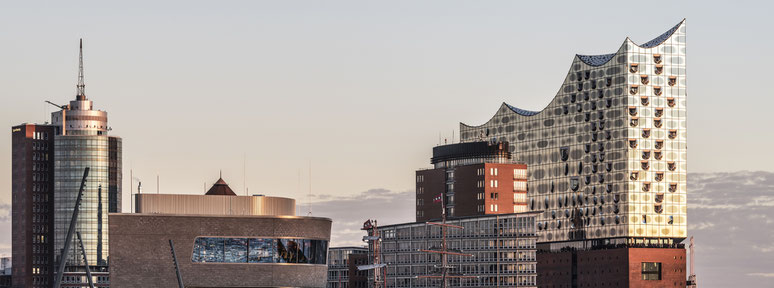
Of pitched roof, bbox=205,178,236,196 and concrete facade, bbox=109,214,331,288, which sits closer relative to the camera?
concrete facade, bbox=109,214,331,288

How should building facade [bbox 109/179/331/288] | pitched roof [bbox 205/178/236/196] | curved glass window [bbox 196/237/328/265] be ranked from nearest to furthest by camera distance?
building facade [bbox 109/179/331/288] < curved glass window [bbox 196/237/328/265] < pitched roof [bbox 205/178/236/196]

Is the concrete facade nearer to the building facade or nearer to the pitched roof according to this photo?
the building facade

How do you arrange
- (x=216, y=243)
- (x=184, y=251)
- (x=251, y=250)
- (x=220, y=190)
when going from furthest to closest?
(x=220, y=190) → (x=251, y=250) → (x=216, y=243) → (x=184, y=251)

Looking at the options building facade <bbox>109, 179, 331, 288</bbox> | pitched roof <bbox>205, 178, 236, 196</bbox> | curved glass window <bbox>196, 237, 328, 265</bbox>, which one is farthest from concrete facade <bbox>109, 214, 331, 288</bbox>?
pitched roof <bbox>205, 178, 236, 196</bbox>

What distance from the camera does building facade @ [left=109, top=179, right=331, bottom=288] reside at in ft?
518

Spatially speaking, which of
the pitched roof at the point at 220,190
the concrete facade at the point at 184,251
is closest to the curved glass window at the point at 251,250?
the concrete facade at the point at 184,251

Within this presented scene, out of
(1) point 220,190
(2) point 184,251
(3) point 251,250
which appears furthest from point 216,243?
(1) point 220,190

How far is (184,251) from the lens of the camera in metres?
159

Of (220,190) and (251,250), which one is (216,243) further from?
(220,190)

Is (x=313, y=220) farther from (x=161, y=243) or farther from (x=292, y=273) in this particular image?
(x=161, y=243)

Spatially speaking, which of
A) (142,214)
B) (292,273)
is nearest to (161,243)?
(142,214)

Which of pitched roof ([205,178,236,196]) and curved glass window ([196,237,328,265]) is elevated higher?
pitched roof ([205,178,236,196])

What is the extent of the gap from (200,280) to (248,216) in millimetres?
8014

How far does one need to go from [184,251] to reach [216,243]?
3492 mm
